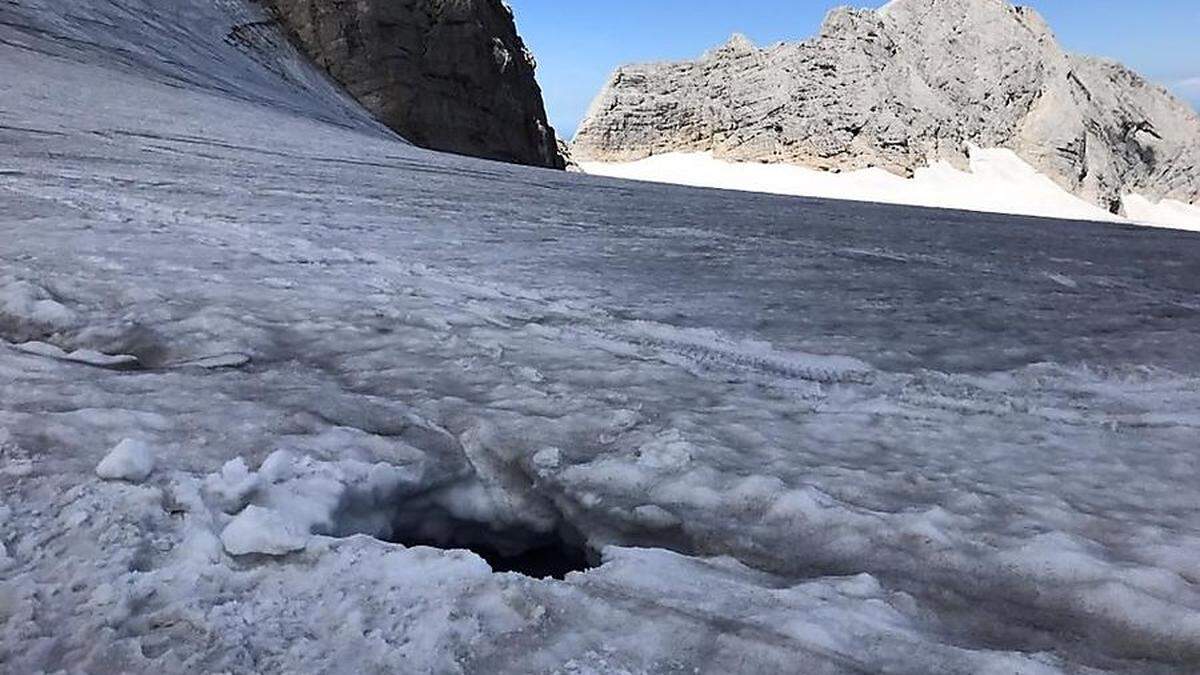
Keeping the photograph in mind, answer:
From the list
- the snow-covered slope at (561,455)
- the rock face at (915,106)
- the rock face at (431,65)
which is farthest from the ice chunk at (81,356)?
the rock face at (915,106)

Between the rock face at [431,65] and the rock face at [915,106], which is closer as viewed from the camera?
the rock face at [431,65]

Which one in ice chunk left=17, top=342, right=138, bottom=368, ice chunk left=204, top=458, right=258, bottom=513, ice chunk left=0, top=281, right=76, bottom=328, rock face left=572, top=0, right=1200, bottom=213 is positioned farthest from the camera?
rock face left=572, top=0, right=1200, bottom=213

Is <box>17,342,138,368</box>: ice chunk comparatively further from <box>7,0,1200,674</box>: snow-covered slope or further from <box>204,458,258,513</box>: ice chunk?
<box>204,458,258,513</box>: ice chunk

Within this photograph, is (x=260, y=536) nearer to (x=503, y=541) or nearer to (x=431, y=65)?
(x=503, y=541)

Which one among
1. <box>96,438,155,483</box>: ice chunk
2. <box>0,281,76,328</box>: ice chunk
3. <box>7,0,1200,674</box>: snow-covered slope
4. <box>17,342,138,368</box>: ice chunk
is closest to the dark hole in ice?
<box>7,0,1200,674</box>: snow-covered slope

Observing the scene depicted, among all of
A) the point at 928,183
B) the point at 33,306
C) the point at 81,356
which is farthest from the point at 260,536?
the point at 928,183

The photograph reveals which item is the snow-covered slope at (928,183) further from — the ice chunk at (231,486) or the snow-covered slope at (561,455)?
the ice chunk at (231,486)

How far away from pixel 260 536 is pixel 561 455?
437 millimetres

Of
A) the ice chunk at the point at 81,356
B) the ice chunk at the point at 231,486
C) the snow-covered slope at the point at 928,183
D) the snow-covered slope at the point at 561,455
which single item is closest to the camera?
the snow-covered slope at the point at 561,455

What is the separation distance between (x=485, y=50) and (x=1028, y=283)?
1166 centimetres

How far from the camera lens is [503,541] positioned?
122 centimetres

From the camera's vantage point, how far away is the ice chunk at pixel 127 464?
1.08m

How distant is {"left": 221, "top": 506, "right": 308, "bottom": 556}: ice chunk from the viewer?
Result: 98 centimetres

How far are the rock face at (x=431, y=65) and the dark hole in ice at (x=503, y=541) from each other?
11.1 meters
